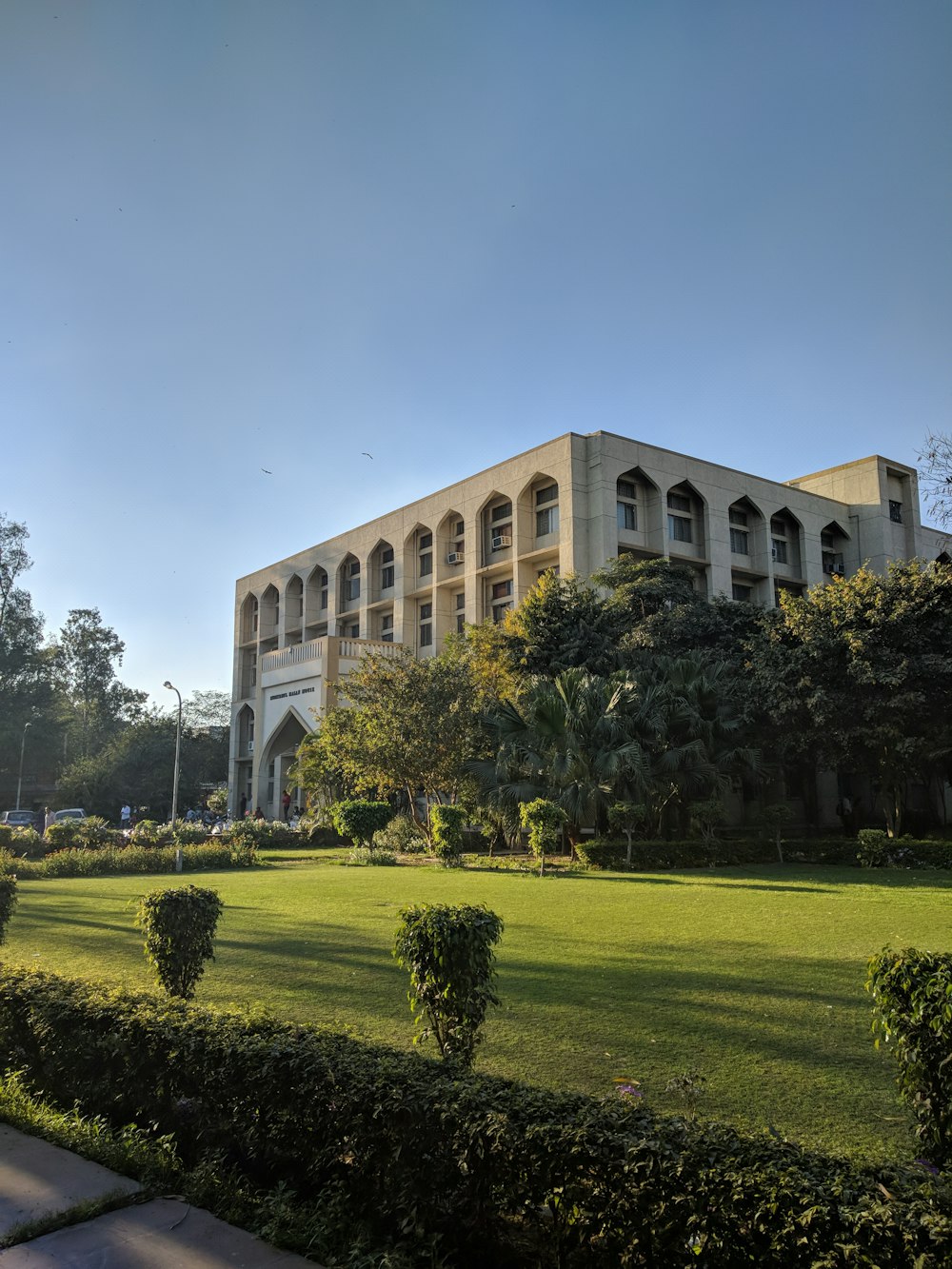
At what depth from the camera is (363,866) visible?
2309 centimetres

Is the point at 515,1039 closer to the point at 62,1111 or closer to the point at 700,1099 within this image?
the point at 700,1099

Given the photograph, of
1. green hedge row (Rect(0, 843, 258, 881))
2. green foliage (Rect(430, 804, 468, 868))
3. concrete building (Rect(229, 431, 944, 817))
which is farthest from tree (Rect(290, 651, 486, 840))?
concrete building (Rect(229, 431, 944, 817))

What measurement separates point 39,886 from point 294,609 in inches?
1789

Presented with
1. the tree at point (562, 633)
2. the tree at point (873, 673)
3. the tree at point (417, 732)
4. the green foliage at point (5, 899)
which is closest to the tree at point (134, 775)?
the tree at point (417, 732)

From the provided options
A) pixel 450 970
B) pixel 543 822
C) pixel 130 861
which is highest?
pixel 543 822

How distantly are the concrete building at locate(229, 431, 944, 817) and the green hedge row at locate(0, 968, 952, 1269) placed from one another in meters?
34.8

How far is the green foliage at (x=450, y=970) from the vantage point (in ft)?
15.4

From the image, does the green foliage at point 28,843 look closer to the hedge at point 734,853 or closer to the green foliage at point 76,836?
the green foliage at point 76,836

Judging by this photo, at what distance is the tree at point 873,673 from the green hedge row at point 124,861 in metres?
15.0

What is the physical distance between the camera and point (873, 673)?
22.5 metres

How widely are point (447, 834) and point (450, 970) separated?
17467 millimetres

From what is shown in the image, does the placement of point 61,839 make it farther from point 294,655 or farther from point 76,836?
point 294,655

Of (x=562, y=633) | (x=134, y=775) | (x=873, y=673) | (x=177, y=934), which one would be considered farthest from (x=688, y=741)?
(x=134, y=775)

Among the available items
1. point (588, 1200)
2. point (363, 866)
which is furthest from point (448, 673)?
point (588, 1200)
